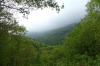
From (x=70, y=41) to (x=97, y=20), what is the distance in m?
12.0

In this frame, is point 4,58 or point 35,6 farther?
point 4,58

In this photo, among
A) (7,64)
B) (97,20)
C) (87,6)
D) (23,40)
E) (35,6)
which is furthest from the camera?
(23,40)

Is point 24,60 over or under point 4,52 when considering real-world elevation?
under

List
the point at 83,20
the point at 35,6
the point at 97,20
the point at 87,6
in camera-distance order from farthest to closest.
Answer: the point at 83,20
the point at 87,6
the point at 97,20
the point at 35,6

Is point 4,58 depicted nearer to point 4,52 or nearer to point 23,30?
point 4,52

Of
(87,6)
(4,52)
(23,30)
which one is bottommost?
(4,52)

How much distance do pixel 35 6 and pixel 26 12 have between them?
74 centimetres

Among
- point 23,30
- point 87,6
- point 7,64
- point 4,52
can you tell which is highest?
point 87,6

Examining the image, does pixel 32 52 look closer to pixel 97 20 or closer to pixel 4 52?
pixel 4 52

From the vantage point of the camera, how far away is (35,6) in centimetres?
1191

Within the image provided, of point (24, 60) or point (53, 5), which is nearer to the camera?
point (53, 5)

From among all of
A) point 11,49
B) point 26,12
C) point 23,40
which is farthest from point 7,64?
point 26,12

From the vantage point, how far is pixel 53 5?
39.3 ft

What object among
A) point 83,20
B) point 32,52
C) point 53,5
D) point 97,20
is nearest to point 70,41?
point 83,20
